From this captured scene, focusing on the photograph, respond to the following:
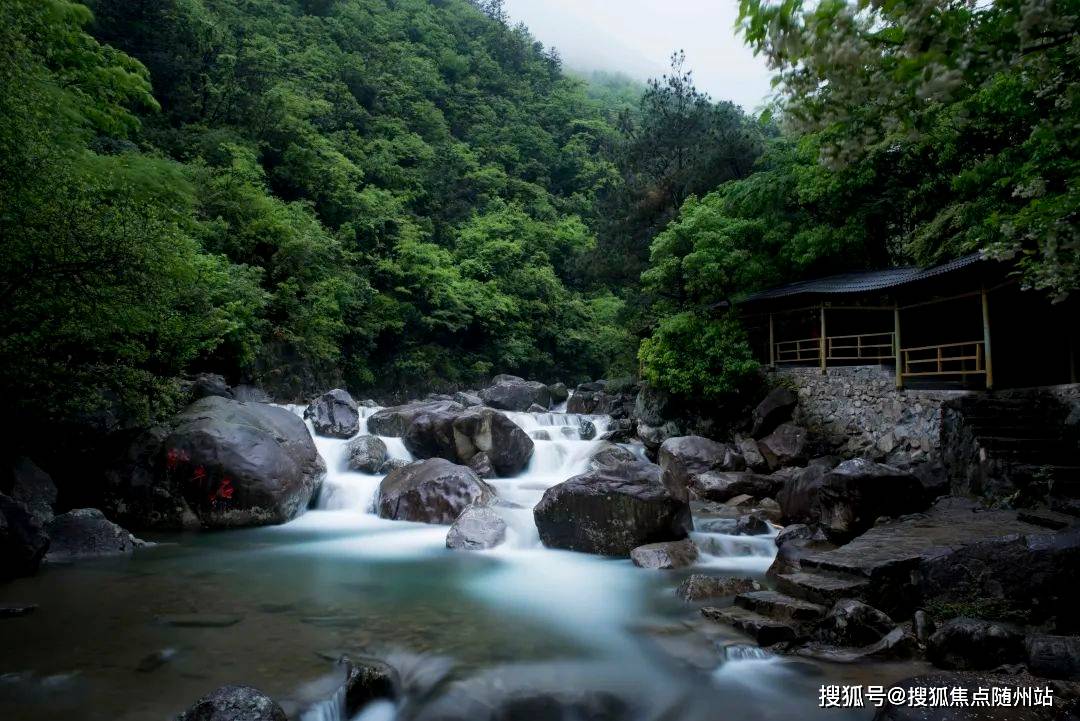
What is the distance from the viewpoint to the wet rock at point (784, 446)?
1535cm

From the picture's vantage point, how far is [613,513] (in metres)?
10.0

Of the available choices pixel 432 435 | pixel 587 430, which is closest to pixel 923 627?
pixel 432 435

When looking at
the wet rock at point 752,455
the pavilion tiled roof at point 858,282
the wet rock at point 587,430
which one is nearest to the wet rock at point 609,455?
the wet rock at point 587,430

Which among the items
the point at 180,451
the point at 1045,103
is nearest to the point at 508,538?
the point at 180,451

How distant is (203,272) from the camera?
46.4 feet

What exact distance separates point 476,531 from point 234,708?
262 inches

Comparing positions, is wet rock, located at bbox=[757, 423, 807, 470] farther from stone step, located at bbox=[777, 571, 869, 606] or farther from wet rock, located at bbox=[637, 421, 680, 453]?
stone step, located at bbox=[777, 571, 869, 606]

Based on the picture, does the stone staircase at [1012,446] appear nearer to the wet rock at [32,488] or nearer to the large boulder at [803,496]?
the large boulder at [803,496]

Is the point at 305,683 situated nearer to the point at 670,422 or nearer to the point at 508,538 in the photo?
the point at 508,538

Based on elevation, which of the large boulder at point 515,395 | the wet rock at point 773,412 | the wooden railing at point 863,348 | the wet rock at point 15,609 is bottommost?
the wet rock at point 15,609

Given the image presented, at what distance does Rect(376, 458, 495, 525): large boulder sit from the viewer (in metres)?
12.0

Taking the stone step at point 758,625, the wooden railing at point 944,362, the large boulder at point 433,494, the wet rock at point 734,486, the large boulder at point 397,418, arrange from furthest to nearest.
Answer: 1. the large boulder at point 397,418
2. the wooden railing at point 944,362
3. the wet rock at point 734,486
4. the large boulder at point 433,494
5. the stone step at point 758,625

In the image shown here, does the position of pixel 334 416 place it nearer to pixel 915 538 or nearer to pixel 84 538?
pixel 84 538

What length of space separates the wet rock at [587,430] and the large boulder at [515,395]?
4.31 metres
